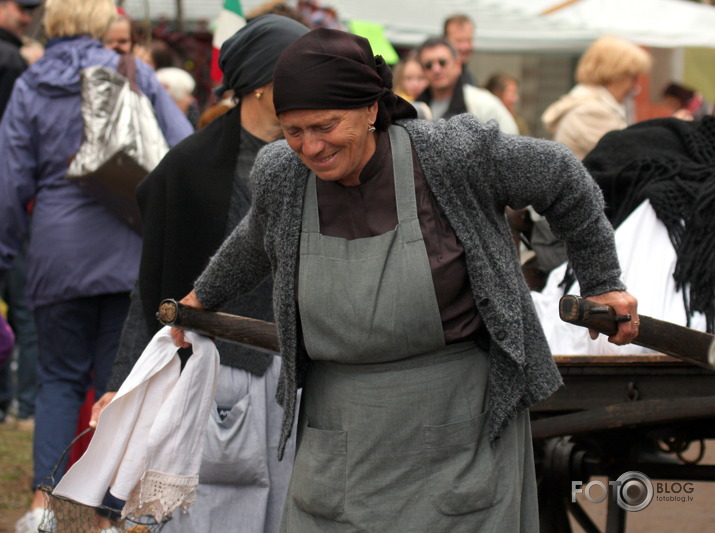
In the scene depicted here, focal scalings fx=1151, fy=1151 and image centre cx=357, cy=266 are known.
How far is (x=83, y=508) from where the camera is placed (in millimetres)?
3172

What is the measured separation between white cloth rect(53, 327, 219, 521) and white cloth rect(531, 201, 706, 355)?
4.32 feet

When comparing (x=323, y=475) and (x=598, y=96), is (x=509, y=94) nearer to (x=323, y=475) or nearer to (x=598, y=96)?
(x=598, y=96)

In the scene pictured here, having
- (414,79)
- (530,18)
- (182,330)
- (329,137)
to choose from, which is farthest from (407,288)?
(530,18)

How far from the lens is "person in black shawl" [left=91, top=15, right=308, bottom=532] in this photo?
344 cm

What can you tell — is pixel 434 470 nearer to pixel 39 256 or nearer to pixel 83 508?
pixel 83 508

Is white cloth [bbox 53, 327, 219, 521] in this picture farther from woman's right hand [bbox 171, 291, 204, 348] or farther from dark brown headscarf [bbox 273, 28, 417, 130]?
dark brown headscarf [bbox 273, 28, 417, 130]

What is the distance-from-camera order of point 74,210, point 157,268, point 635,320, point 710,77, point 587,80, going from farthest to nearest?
point 710,77
point 587,80
point 74,210
point 157,268
point 635,320

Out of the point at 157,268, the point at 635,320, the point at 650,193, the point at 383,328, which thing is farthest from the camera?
the point at 650,193

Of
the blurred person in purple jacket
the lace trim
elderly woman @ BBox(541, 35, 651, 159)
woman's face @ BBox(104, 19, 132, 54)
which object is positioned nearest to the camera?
the lace trim

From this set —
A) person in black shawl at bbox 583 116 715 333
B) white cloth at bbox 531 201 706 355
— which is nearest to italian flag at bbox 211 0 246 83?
person in black shawl at bbox 583 116 715 333

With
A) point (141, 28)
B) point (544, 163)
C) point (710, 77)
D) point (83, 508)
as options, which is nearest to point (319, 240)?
point (544, 163)

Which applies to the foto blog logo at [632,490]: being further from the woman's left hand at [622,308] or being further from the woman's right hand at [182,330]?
the woman's right hand at [182,330]

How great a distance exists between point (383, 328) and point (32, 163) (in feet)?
9.26

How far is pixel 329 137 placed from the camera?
256 centimetres
